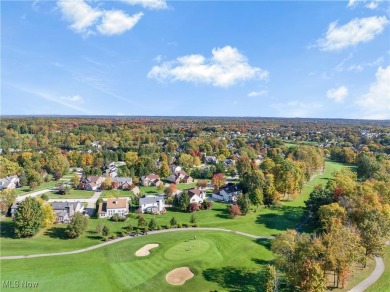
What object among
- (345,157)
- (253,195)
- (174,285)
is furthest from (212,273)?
(345,157)

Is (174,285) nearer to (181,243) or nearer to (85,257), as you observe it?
(181,243)

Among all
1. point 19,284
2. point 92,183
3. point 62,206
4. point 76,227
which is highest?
point 92,183

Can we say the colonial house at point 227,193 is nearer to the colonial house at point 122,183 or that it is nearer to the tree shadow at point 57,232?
the colonial house at point 122,183

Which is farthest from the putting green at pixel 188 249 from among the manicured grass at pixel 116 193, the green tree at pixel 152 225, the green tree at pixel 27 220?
the manicured grass at pixel 116 193

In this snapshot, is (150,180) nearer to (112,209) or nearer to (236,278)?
(112,209)

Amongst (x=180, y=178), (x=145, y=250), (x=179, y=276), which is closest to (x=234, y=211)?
(x=145, y=250)

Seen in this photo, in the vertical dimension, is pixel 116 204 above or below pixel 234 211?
above
